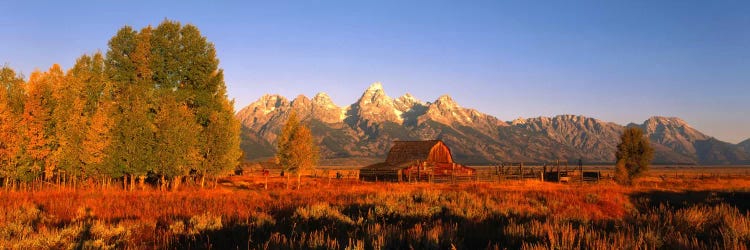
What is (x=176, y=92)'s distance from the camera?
1284 inches

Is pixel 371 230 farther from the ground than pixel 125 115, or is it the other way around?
pixel 125 115

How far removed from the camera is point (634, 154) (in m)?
50.4

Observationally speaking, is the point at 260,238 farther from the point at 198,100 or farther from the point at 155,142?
the point at 198,100

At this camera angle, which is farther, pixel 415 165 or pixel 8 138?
pixel 415 165

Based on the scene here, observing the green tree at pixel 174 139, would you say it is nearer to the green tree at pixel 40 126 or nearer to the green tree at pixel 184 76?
the green tree at pixel 184 76

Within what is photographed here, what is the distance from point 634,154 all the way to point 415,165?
92.4ft

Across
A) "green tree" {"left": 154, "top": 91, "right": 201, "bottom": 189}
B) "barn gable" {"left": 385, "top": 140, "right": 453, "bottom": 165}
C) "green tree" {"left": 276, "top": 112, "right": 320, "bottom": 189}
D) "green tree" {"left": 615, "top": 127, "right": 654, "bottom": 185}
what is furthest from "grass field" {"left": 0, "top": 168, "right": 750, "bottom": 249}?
"barn gable" {"left": 385, "top": 140, "right": 453, "bottom": 165}

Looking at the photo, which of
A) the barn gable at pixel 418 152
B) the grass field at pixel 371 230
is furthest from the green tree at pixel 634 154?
the grass field at pixel 371 230

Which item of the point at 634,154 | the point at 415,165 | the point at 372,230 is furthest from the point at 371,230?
the point at 415,165

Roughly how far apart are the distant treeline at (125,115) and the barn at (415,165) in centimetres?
3096

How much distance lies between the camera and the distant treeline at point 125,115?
27.0 m

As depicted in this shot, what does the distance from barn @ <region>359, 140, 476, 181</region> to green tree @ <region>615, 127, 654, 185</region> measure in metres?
20.1

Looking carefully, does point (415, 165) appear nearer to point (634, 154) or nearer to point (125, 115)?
point (634, 154)

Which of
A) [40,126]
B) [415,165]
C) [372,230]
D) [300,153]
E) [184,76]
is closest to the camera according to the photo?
[372,230]
